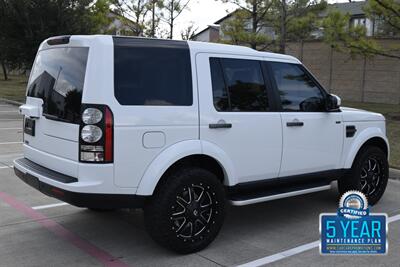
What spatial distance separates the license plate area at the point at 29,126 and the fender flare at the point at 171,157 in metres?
1.40

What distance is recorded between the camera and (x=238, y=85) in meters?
4.97

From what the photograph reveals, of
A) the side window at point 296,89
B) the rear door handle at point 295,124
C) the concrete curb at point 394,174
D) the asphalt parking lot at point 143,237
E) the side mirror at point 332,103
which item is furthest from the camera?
the concrete curb at point 394,174

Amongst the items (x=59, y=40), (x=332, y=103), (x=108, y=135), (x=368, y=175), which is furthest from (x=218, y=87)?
(x=368, y=175)

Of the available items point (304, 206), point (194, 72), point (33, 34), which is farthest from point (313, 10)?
point (194, 72)

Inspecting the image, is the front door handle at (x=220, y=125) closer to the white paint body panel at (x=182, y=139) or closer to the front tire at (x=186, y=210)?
the white paint body panel at (x=182, y=139)

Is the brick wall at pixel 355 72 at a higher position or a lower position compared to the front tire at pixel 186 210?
higher

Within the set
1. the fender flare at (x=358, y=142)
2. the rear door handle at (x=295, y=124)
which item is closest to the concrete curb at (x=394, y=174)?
the fender flare at (x=358, y=142)

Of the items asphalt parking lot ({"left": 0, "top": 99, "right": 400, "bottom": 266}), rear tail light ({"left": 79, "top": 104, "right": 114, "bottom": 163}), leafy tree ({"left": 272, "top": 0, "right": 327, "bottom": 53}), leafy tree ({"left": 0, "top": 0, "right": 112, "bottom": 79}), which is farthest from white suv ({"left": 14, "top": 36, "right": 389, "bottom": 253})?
leafy tree ({"left": 272, "top": 0, "right": 327, "bottom": 53})

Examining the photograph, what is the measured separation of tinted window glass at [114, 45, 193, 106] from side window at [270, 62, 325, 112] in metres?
1.28

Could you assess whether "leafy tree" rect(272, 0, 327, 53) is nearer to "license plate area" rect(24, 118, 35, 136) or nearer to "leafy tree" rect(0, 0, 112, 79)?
"leafy tree" rect(0, 0, 112, 79)

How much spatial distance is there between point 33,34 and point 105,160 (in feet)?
54.4

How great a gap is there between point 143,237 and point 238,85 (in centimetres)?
184

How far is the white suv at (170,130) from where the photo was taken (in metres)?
4.03

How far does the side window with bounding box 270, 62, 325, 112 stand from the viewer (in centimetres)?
536
